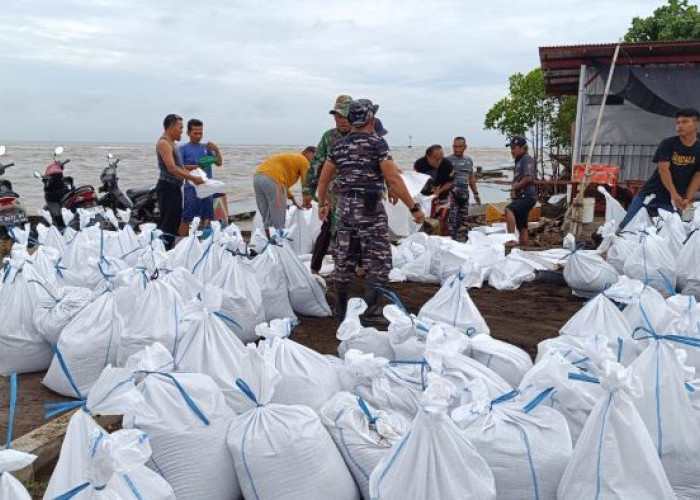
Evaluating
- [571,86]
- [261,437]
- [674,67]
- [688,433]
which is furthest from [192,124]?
[571,86]

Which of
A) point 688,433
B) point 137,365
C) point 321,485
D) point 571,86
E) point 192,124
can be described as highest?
point 571,86

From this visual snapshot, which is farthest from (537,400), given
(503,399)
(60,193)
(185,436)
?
(60,193)

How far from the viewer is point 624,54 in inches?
373

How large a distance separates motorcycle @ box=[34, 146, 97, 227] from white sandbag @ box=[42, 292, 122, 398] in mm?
5021

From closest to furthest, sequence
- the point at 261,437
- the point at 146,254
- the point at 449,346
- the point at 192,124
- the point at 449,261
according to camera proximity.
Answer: the point at 261,437
the point at 449,346
the point at 146,254
the point at 449,261
the point at 192,124

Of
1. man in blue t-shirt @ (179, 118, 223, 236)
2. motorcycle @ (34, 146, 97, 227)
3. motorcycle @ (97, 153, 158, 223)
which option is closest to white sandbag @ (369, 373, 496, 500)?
man in blue t-shirt @ (179, 118, 223, 236)

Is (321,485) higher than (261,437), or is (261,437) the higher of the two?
(261,437)

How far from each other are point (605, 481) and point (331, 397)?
967 mm

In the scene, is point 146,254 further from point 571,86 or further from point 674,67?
point 571,86

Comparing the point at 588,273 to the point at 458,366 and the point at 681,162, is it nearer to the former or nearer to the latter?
the point at 681,162

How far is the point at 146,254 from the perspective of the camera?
3.93m

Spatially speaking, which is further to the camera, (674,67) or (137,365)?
(674,67)

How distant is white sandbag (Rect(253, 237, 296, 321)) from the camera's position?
440cm

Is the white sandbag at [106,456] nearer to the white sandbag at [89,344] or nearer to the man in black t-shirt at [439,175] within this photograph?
the white sandbag at [89,344]
